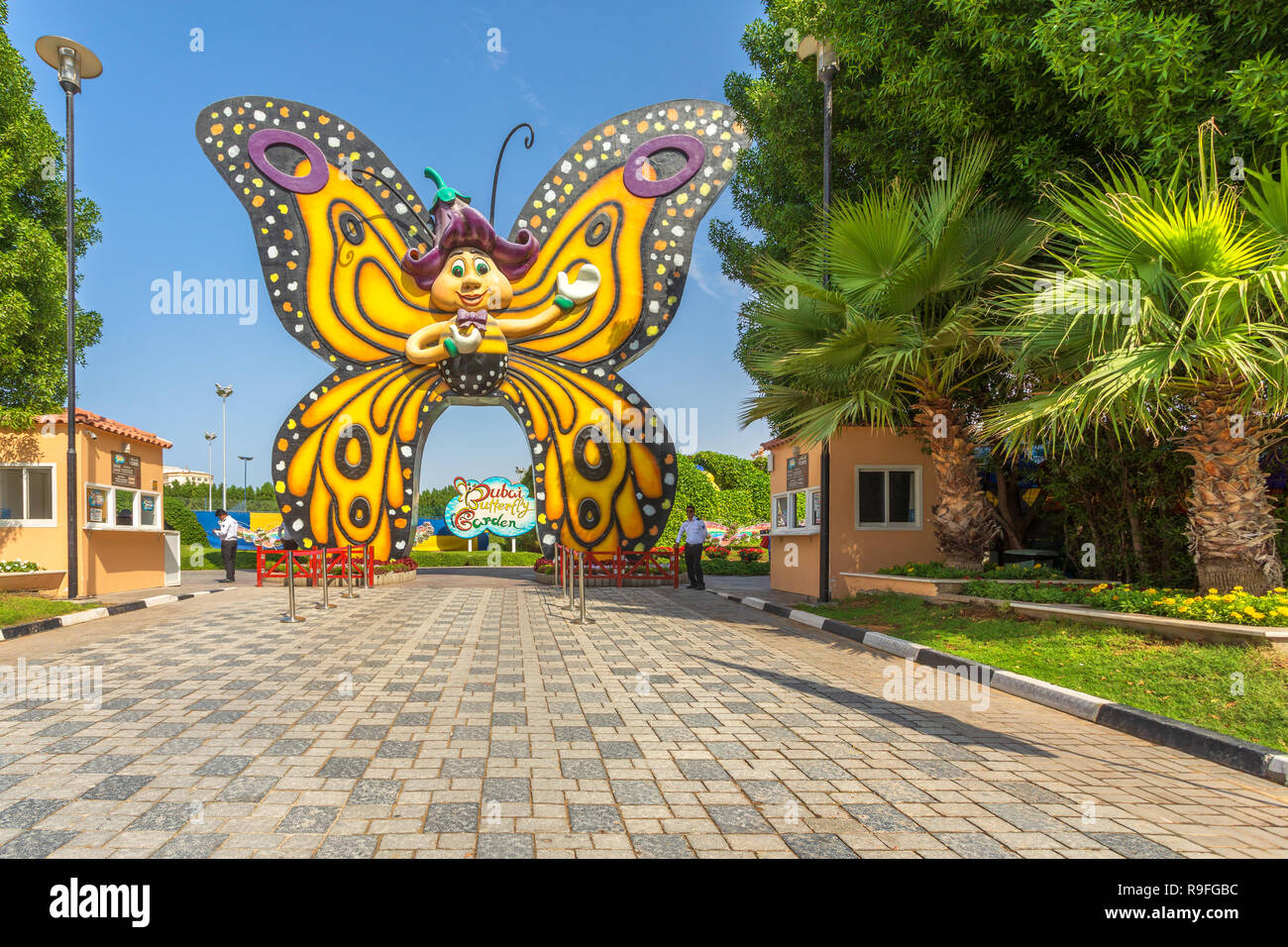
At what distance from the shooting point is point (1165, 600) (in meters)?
7.50

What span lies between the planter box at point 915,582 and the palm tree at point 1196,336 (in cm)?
270

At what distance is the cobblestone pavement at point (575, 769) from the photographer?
346 centimetres

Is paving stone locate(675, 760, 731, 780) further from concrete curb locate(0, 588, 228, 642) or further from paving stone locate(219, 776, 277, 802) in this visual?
concrete curb locate(0, 588, 228, 642)

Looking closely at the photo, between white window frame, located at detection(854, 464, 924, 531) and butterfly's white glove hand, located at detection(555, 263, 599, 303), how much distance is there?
8252 millimetres

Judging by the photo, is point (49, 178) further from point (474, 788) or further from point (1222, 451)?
point (1222, 451)

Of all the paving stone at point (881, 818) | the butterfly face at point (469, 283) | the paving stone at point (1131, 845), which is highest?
the butterfly face at point (469, 283)

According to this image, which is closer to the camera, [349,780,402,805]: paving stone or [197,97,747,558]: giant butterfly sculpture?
[349,780,402,805]: paving stone

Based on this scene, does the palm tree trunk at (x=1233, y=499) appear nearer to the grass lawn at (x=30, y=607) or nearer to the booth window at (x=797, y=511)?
the booth window at (x=797, y=511)

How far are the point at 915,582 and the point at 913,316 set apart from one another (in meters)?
3.95

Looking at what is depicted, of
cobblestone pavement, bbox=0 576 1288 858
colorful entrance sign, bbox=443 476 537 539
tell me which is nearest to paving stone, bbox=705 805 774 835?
cobblestone pavement, bbox=0 576 1288 858

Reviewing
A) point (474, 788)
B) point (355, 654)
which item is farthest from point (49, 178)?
point (474, 788)

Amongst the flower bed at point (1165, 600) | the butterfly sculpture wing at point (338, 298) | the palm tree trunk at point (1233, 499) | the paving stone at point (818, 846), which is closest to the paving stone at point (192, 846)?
the paving stone at point (818, 846)

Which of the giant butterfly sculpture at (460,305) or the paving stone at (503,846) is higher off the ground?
the giant butterfly sculpture at (460,305)

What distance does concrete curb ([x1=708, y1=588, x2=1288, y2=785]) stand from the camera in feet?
15.3
